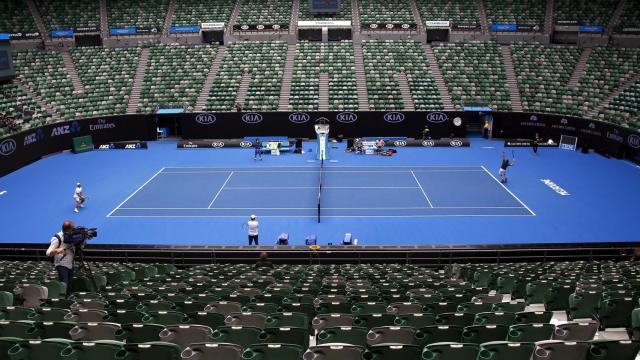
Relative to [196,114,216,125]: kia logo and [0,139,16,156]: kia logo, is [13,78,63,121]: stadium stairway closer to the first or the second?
[0,139,16,156]: kia logo

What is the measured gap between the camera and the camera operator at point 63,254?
1312 cm

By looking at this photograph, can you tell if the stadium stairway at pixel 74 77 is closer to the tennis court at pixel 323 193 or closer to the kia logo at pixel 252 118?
the kia logo at pixel 252 118

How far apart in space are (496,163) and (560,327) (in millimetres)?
30932

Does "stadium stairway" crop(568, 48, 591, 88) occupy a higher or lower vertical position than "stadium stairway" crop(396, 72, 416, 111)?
higher

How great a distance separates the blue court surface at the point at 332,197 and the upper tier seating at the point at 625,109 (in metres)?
3.00

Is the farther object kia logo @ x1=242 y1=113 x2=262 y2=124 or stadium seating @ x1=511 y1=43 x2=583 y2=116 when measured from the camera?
kia logo @ x1=242 y1=113 x2=262 y2=124

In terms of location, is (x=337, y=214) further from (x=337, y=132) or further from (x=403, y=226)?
(x=337, y=132)

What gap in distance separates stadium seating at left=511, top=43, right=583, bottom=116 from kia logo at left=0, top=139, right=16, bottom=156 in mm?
39771

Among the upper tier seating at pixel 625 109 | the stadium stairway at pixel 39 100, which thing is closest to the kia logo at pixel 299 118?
the stadium stairway at pixel 39 100

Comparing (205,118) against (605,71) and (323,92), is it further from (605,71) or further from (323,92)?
(605,71)

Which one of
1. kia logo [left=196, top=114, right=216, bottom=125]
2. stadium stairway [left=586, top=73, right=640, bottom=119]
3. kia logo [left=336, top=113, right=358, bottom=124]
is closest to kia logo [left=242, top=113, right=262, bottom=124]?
kia logo [left=196, top=114, right=216, bottom=125]

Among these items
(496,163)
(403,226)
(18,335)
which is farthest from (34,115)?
(18,335)

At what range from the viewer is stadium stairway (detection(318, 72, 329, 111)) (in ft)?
152

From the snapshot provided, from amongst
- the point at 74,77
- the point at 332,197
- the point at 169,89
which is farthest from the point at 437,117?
the point at 74,77
